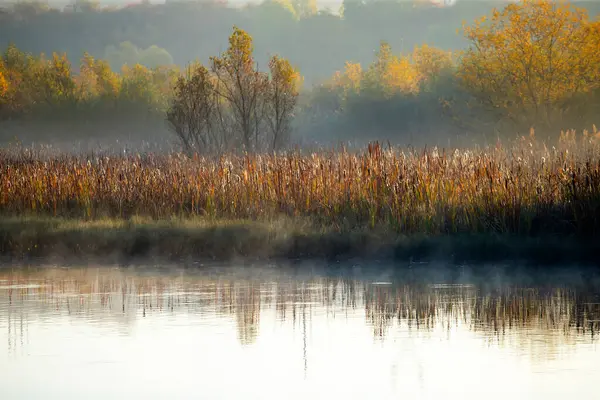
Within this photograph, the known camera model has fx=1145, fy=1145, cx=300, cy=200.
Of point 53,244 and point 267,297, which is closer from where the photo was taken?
point 267,297

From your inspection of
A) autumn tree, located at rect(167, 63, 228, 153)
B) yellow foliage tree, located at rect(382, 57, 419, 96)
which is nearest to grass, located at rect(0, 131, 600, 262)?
autumn tree, located at rect(167, 63, 228, 153)

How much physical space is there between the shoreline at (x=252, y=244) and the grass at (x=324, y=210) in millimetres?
22

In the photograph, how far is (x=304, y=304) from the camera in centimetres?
1348

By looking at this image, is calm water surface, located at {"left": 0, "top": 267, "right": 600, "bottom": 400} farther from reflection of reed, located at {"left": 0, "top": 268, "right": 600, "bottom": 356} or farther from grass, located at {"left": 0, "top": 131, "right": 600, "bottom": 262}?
grass, located at {"left": 0, "top": 131, "right": 600, "bottom": 262}

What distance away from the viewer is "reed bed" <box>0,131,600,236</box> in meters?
18.5

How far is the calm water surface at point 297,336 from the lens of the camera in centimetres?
889

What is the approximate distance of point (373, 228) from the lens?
61.7 feet

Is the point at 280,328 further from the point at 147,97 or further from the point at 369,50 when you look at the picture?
the point at 369,50

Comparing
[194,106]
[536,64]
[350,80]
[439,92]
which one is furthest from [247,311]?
[350,80]

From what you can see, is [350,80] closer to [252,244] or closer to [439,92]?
[439,92]

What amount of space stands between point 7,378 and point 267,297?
511 cm

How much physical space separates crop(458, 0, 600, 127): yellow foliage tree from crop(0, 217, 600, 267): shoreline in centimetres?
3560

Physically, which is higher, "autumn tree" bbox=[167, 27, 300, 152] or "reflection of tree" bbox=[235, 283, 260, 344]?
"autumn tree" bbox=[167, 27, 300, 152]

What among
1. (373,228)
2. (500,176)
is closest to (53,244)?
(373,228)
